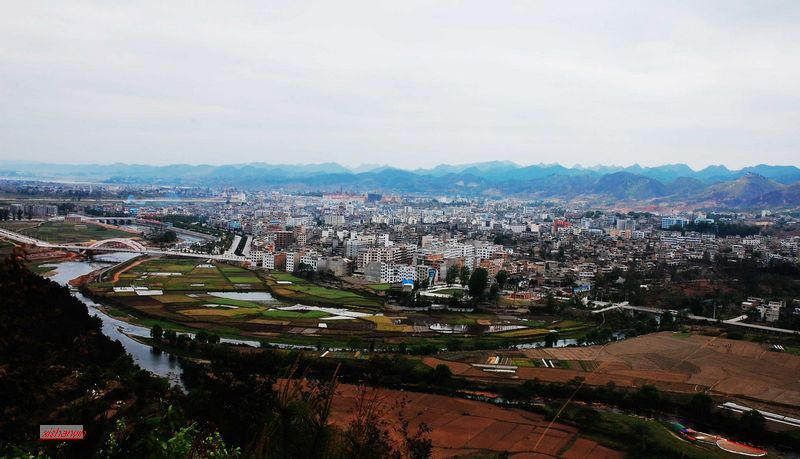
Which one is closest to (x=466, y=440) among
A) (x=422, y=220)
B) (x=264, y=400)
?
(x=264, y=400)

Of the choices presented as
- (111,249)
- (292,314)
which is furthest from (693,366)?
(111,249)

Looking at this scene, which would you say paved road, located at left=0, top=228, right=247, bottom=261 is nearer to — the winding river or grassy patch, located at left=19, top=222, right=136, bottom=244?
grassy patch, located at left=19, top=222, right=136, bottom=244

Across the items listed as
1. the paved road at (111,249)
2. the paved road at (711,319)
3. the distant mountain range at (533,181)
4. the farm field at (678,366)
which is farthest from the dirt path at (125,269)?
the distant mountain range at (533,181)

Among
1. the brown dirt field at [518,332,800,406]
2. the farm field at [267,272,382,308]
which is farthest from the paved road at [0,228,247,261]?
the brown dirt field at [518,332,800,406]

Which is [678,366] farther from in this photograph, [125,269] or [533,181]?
[533,181]

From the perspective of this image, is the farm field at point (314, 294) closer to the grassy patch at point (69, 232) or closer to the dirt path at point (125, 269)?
the dirt path at point (125, 269)

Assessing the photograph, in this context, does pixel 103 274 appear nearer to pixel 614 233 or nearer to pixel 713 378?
pixel 713 378
